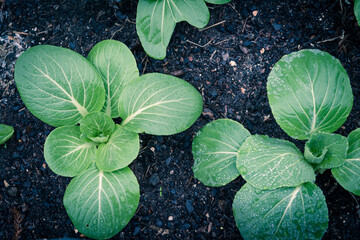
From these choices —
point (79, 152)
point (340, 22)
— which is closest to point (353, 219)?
point (340, 22)

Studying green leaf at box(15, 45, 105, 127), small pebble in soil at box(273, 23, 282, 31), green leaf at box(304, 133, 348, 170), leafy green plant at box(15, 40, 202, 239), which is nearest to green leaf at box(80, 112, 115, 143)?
leafy green plant at box(15, 40, 202, 239)

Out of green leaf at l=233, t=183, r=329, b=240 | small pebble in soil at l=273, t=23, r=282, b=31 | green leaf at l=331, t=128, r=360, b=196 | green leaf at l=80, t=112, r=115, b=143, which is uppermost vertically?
small pebble in soil at l=273, t=23, r=282, b=31

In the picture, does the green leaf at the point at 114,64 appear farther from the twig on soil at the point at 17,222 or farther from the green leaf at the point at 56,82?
the twig on soil at the point at 17,222

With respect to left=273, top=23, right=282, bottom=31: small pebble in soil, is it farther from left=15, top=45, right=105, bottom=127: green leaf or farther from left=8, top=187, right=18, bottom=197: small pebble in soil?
left=8, top=187, right=18, bottom=197: small pebble in soil

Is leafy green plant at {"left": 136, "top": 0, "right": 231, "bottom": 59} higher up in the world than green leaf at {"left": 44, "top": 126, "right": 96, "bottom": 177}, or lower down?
higher up

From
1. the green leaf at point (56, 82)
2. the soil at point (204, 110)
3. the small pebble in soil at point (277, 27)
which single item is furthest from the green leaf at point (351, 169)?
the green leaf at point (56, 82)

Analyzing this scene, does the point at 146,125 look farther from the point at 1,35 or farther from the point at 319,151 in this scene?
the point at 1,35
